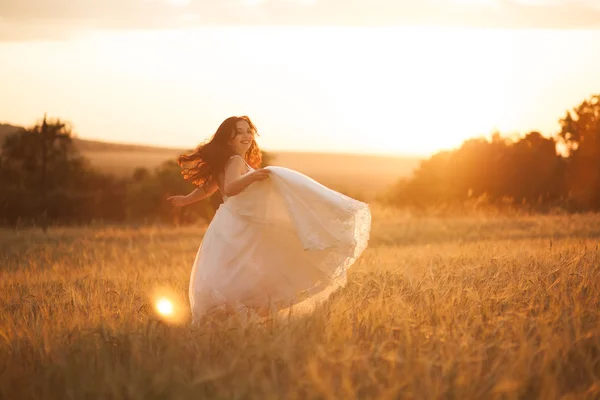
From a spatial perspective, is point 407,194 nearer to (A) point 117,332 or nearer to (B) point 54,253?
(B) point 54,253

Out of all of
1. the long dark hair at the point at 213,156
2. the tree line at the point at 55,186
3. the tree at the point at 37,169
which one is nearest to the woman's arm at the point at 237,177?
the long dark hair at the point at 213,156

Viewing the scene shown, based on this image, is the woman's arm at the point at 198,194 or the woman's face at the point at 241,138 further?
the woman's arm at the point at 198,194

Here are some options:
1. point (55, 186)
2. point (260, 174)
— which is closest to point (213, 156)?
point (260, 174)

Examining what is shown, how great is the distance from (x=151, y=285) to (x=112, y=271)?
1.70 m

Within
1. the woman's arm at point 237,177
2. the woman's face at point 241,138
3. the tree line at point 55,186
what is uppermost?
the woman's face at point 241,138

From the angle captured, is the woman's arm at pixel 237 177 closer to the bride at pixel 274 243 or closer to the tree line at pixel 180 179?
the bride at pixel 274 243

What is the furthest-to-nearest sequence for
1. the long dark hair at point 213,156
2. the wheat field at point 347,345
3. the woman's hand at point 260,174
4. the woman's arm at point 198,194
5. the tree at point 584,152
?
the tree at point 584,152
the woman's arm at point 198,194
the long dark hair at point 213,156
the woman's hand at point 260,174
the wheat field at point 347,345

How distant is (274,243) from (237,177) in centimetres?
67

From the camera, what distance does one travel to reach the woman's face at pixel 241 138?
620cm

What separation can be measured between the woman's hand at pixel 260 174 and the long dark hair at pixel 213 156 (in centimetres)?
53

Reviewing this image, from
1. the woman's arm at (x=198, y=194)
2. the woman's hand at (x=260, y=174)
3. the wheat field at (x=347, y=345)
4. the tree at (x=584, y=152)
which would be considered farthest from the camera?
the tree at (x=584, y=152)

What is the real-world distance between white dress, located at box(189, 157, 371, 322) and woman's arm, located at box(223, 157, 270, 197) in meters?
0.09

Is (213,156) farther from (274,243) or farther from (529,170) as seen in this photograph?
(529,170)

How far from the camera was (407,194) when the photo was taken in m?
29.5
